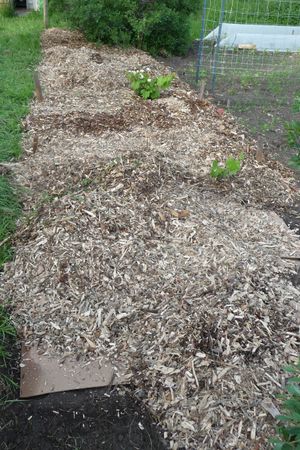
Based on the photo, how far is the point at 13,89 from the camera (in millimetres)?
5633

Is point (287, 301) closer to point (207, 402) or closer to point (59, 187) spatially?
point (207, 402)

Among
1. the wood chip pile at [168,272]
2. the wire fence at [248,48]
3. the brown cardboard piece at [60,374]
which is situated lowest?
the brown cardboard piece at [60,374]

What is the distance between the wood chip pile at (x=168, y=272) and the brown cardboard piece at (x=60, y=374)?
0.20 feet

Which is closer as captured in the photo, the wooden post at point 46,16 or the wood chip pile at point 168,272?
the wood chip pile at point 168,272

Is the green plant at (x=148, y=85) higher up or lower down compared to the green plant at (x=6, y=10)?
lower down

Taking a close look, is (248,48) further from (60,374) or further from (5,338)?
(60,374)

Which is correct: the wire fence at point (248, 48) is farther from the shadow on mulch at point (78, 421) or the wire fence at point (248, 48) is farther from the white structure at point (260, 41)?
the shadow on mulch at point (78, 421)

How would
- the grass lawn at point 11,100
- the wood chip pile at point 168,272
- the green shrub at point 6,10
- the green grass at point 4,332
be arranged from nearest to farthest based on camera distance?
the wood chip pile at point 168,272, the green grass at point 4,332, the grass lawn at point 11,100, the green shrub at point 6,10

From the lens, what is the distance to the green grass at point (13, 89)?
10.7 ft

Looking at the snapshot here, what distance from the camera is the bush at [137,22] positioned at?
25.2 ft

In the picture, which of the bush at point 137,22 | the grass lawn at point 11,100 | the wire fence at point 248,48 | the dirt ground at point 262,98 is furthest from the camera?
the bush at point 137,22

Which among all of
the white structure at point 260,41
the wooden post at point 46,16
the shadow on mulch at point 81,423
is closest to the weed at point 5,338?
the shadow on mulch at point 81,423

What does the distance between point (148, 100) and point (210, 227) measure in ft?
8.70

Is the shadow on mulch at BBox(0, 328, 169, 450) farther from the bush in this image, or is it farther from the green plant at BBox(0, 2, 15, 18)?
the green plant at BBox(0, 2, 15, 18)
